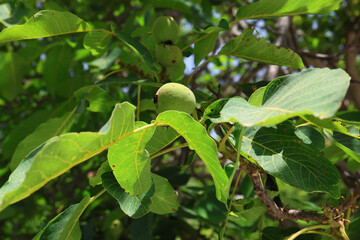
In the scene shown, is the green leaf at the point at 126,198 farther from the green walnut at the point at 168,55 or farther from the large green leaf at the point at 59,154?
the green walnut at the point at 168,55

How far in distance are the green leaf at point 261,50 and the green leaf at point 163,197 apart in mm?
503

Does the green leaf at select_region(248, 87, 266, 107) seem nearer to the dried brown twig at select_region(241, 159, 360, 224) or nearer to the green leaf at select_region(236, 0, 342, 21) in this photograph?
the dried brown twig at select_region(241, 159, 360, 224)

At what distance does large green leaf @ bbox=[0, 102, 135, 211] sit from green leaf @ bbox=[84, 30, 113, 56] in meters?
0.62

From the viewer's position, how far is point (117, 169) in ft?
2.51

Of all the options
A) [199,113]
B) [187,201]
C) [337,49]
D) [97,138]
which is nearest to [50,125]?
[199,113]

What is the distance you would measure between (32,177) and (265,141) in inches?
21.5

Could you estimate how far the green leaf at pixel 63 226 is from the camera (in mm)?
817

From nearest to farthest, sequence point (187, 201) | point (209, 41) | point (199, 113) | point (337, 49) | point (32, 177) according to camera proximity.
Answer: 1. point (32, 177)
2. point (199, 113)
3. point (209, 41)
4. point (187, 201)
5. point (337, 49)

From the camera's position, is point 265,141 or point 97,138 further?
point 265,141

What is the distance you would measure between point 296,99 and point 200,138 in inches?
8.2

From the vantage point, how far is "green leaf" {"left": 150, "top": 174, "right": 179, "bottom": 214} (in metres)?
0.96

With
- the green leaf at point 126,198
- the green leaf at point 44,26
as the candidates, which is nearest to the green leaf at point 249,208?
the green leaf at point 126,198

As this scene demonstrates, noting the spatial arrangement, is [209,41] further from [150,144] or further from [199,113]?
[150,144]

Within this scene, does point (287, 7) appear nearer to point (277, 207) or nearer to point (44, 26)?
point (277, 207)
